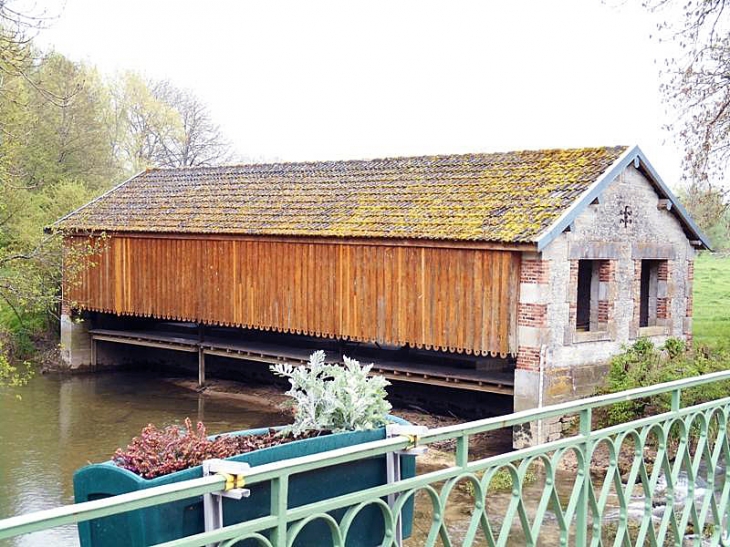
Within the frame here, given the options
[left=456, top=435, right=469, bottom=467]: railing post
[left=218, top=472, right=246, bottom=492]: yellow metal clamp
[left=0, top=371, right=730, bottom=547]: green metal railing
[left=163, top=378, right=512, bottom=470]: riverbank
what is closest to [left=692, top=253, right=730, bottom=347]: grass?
[left=163, top=378, right=512, bottom=470]: riverbank

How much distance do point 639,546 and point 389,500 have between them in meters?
1.33

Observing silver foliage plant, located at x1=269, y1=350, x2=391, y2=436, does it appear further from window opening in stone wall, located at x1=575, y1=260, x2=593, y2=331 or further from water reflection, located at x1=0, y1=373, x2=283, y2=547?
window opening in stone wall, located at x1=575, y1=260, x2=593, y2=331

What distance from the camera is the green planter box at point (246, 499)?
4.25 metres

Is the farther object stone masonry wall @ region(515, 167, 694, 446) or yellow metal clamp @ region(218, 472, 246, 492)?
stone masonry wall @ region(515, 167, 694, 446)

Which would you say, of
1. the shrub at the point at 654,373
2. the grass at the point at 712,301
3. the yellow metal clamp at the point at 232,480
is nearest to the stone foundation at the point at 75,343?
the shrub at the point at 654,373

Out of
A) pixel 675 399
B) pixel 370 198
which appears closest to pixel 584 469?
pixel 675 399

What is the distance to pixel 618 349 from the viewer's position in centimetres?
1527

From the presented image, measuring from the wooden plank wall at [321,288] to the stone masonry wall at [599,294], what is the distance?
0.48 metres

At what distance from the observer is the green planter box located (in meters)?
4.25

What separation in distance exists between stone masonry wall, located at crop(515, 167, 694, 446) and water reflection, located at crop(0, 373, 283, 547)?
5.87 meters

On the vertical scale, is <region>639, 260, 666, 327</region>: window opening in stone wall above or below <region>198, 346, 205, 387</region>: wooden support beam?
above

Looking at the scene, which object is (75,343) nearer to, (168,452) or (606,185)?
(606,185)

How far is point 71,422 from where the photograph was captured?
17.4 meters

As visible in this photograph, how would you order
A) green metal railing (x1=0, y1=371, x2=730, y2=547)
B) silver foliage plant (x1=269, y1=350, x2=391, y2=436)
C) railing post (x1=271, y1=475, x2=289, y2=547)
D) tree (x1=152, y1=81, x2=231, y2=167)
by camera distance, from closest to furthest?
green metal railing (x1=0, y1=371, x2=730, y2=547) → railing post (x1=271, y1=475, x2=289, y2=547) → silver foliage plant (x1=269, y1=350, x2=391, y2=436) → tree (x1=152, y1=81, x2=231, y2=167)
